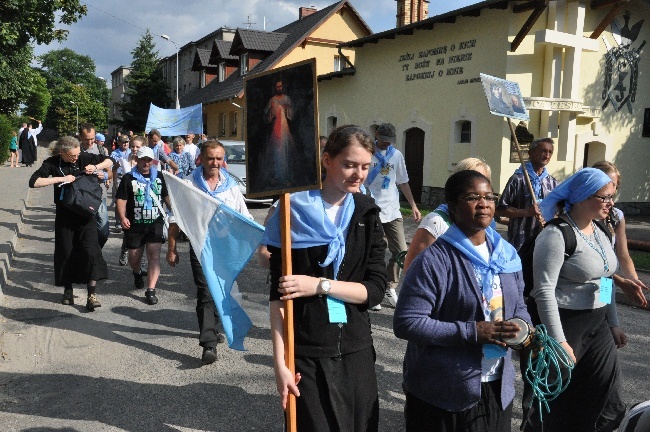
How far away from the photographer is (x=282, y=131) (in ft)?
9.21

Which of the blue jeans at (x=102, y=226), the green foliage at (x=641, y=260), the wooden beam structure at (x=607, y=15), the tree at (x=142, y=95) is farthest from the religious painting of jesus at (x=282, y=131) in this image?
the tree at (x=142, y=95)

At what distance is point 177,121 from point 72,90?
280 ft

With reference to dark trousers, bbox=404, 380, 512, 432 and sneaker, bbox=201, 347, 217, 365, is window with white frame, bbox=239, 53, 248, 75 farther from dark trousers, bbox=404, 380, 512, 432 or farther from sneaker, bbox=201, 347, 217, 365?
dark trousers, bbox=404, 380, 512, 432

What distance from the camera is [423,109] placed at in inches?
762

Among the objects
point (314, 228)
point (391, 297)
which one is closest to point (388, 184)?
point (391, 297)

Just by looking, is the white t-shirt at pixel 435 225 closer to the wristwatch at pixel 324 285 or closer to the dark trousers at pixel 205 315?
the wristwatch at pixel 324 285

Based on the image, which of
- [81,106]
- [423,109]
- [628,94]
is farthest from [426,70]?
[81,106]

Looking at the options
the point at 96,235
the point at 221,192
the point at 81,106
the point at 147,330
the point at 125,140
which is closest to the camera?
the point at 221,192

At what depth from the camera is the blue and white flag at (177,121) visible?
14359 millimetres

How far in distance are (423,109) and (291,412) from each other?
17532mm

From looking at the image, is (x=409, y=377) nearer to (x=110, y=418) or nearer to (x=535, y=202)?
(x=110, y=418)

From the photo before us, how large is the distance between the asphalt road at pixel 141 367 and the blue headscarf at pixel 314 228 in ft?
5.91

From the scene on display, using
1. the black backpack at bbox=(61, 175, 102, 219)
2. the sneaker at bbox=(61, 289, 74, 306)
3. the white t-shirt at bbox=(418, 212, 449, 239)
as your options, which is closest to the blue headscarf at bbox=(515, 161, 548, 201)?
the white t-shirt at bbox=(418, 212, 449, 239)

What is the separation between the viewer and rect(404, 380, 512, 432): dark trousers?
257 centimetres
